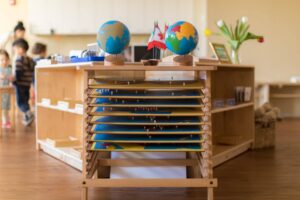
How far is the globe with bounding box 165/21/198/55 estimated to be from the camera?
188 cm

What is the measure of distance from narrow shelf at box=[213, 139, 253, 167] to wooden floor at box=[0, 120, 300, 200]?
5 centimetres

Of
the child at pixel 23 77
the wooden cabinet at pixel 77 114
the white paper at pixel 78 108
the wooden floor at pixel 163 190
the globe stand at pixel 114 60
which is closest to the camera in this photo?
the globe stand at pixel 114 60

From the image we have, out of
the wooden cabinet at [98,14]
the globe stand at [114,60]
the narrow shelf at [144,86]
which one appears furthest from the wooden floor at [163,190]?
the wooden cabinet at [98,14]

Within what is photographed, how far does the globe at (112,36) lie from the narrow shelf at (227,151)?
117 centimetres

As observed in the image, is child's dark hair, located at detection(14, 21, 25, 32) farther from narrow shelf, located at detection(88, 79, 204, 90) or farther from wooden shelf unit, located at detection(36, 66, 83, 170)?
narrow shelf, located at detection(88, 79, 204, 90)

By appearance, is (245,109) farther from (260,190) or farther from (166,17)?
(166,17)

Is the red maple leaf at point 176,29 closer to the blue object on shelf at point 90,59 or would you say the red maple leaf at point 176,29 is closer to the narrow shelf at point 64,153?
the blue object on shelf at point 90,59

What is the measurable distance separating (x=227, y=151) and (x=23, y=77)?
9.16ft

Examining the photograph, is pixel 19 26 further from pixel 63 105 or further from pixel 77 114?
pixel 63 105

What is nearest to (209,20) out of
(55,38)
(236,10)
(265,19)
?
(236,10)

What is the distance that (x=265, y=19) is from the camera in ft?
19.0

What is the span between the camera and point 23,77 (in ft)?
15.4

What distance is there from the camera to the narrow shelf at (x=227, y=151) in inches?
108

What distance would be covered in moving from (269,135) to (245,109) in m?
0.32
